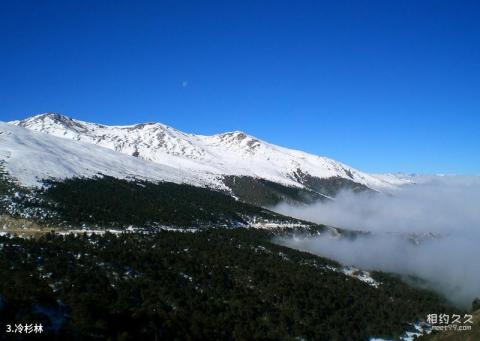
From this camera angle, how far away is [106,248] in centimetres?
12938

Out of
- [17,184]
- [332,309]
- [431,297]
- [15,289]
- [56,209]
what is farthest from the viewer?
[431,297]

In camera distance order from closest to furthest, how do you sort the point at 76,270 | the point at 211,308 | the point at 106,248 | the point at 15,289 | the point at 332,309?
1. the point at 15,289
2. the point at 76,270
3. the point at 211,308
4. the point at 106,248
5. the point at 332,309

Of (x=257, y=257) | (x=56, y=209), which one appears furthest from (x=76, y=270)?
(x=257, y=257)

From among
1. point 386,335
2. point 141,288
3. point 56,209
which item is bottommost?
point 386,335

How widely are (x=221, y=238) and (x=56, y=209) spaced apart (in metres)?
66.8

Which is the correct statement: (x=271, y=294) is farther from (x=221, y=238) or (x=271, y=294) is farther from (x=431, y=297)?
(x=431, y=297)

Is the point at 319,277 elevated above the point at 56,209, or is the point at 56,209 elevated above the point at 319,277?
the point at 56,209

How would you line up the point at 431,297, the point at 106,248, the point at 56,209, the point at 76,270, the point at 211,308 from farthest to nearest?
the point at 431,297 → the point at 56,209 → the point at 106,248 → the point at 211,308 → the point at 76,270

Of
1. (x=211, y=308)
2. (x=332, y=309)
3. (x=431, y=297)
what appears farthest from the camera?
(x=431, y=297)

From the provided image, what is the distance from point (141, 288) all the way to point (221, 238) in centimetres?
8650

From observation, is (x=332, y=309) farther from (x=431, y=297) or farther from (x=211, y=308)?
(x=431, y=297)

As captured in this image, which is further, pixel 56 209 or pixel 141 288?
pixel 56 209

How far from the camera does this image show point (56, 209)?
536 feet

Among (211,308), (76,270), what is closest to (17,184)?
(76,270)
